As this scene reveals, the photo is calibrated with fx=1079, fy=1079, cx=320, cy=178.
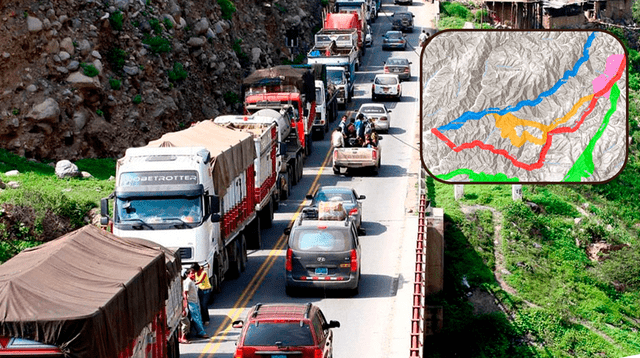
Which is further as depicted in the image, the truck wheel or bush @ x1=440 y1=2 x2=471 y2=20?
bush @ x1=440 y1=2 x2=471 y2=20

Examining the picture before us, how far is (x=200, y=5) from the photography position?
57.8 m

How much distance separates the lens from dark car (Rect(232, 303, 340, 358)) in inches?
741

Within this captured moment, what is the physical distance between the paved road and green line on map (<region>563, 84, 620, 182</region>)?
50.3ft

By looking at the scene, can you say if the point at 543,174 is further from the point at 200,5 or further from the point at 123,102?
the point at 200,5

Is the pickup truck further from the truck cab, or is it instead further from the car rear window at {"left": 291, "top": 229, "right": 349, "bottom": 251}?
the truck cab

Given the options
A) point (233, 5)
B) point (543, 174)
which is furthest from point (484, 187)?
point (543, 174)

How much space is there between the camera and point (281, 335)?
748 inches

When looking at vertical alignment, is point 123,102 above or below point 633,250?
above

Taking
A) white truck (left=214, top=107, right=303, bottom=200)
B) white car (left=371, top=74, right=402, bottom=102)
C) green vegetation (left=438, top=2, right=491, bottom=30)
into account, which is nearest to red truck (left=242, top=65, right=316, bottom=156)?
white truck (left=214, top=107, right=303, bottom=200)

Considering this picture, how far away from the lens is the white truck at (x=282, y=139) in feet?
121

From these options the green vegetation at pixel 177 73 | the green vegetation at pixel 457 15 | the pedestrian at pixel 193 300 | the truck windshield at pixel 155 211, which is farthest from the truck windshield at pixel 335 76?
the pedestrian at pixel 193 300

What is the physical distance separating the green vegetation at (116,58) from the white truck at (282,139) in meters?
8.75

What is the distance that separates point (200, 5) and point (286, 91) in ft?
49.1

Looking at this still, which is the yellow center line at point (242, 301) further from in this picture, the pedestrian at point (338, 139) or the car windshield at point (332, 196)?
the pedestrian at point (338, 139)
